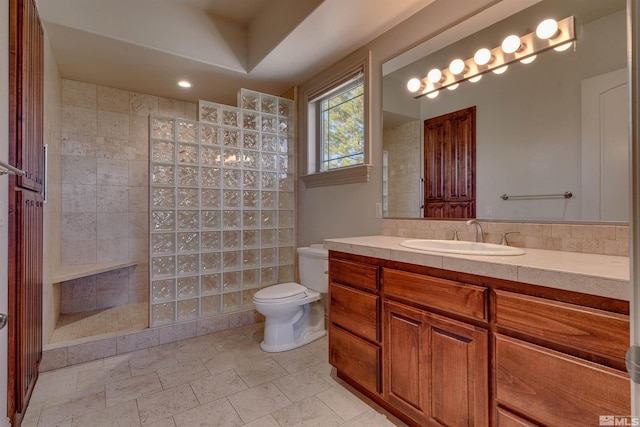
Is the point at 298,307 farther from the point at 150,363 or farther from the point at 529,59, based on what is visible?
the point at 529,59

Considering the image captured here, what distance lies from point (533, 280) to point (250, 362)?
182 cm

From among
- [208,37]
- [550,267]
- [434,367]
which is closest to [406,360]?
[434,367]

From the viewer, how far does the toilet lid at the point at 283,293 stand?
224 centimetres

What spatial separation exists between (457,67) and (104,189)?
3323 mm

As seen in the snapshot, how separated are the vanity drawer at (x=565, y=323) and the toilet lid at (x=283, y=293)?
1.47m

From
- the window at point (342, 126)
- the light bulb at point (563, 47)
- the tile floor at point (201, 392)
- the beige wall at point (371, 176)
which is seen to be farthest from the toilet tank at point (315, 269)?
the light bulb at point (563, 47)

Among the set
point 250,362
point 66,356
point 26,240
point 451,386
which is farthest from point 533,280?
point 66,356

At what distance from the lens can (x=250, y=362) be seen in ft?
6.98

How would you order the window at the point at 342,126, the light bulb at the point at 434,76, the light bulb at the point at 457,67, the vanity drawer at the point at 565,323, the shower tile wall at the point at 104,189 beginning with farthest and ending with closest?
the shower tile wall at the point at 104,189
the window at the point at 342,126
the light bulb at the point at 434,76
the light bulb at the point at 457,67
the vanity drawer at the point at 565,323

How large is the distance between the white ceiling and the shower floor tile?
7.15 ft

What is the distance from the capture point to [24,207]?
5.00ft

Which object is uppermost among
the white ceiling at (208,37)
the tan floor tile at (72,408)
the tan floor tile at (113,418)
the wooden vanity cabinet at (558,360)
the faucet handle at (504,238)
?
the white ceiling at (208,37)

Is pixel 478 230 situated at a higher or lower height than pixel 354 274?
higher

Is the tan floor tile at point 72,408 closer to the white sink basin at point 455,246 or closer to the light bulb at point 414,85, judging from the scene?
the white sink basin at point 455,246
